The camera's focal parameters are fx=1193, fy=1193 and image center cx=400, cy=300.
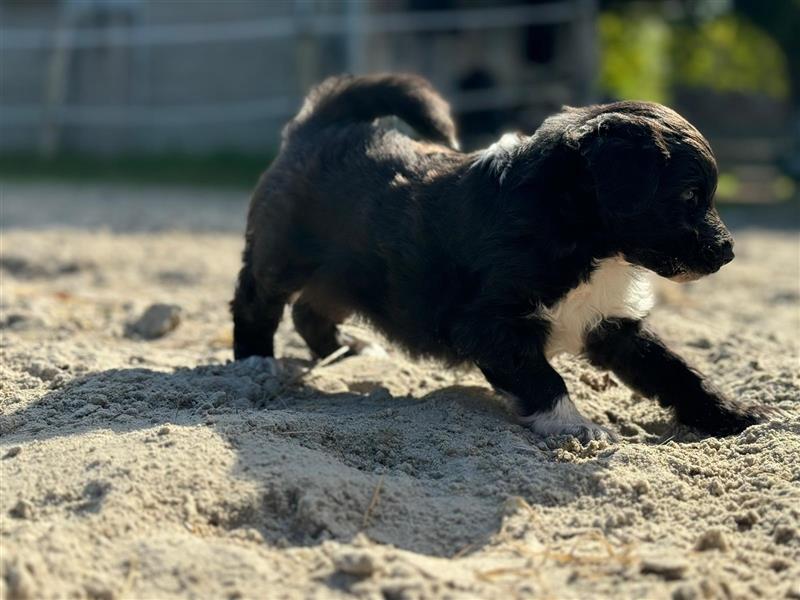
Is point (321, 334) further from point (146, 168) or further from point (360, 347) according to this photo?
point (146, 168)

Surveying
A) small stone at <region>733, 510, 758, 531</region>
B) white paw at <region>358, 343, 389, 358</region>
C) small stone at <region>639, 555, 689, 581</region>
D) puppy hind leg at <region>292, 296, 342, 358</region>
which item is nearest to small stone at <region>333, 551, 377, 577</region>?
small stone at <region>639, 555, 689, 581</region>

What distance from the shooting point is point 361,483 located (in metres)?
3.85

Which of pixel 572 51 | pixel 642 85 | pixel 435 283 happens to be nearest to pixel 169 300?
pixel 435 283

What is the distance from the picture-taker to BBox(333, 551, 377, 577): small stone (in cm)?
324

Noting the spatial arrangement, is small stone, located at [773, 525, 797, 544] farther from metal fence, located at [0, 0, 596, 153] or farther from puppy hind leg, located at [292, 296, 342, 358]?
metal fence, located at [0, 0, 596, 153]

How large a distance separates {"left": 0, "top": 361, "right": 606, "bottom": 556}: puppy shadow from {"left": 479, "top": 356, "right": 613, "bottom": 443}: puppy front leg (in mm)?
92

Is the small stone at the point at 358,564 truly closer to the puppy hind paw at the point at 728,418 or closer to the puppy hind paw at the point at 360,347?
the puppy hind paw at the point at 728,418

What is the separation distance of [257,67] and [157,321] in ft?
37.5

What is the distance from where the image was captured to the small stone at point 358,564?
3.24m

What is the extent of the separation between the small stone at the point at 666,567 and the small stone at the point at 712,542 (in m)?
0.21

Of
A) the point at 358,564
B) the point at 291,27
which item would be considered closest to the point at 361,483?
the point at 358,564

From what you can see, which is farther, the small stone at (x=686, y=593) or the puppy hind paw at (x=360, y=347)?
the puppy hind paw at (x=360, y=347)

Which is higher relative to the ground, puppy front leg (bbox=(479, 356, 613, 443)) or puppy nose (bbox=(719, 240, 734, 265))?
puppy nose (bbox=(719, 240, 734, 265))

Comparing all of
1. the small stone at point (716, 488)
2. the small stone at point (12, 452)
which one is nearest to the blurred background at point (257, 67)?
the small stone at point (12, 452)
